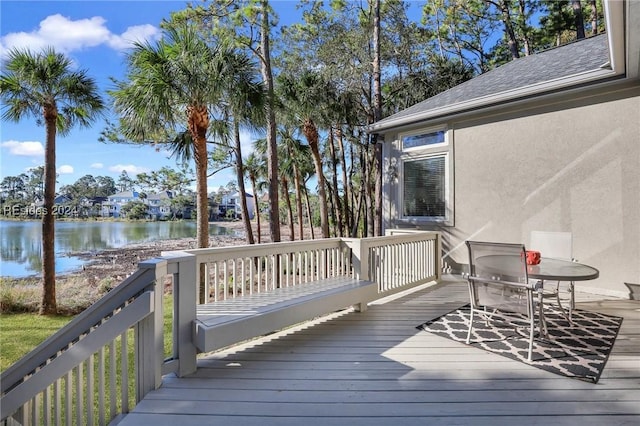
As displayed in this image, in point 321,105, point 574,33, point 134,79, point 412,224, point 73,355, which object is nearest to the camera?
point 73,355

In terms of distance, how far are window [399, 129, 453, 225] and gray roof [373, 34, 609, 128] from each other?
0.60 metres

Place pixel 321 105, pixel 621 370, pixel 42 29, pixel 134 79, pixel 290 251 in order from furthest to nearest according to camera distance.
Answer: pixel 321 105, pixel 42 29, pixel 134 79, pixel 290 251, pixel 621 370

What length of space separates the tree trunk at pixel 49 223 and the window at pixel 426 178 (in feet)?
25.9

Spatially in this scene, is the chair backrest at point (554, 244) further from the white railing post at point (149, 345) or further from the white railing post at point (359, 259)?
the white railing post at point (149, 345)

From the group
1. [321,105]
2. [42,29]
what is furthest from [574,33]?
[42,29]

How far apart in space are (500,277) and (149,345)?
290cm

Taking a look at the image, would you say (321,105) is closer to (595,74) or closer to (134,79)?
(134,79)

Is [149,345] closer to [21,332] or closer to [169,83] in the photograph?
[169,83]

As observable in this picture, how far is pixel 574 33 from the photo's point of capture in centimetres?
1303

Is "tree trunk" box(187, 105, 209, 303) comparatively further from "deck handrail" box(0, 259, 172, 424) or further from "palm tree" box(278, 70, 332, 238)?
"palm tree" box(278, 70, 332, 238)

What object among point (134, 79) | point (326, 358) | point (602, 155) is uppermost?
point (134, 79)

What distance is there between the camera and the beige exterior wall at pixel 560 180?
4516mm

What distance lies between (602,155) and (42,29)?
1112cm

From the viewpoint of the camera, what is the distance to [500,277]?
9.71 ft
